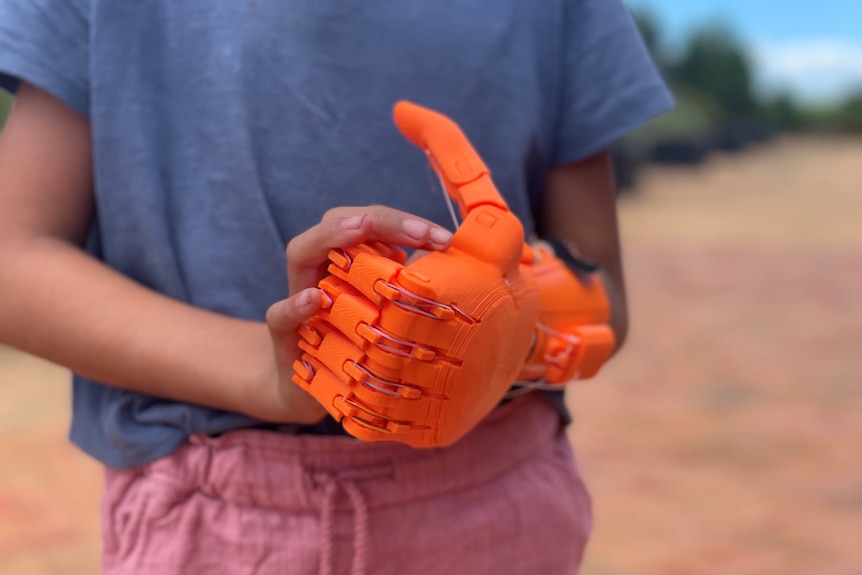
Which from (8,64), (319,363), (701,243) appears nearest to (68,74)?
(8,64)

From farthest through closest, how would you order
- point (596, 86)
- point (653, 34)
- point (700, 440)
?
1. point (653, 34)
2. point (700, 440)
3. point (596, 86)

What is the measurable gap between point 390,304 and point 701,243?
4785 millimetres

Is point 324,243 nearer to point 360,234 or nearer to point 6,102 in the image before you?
point 360,234

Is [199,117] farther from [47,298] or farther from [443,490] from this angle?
[443,490]

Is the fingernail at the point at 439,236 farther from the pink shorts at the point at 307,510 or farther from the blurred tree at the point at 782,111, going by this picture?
the blurred tree at the point at 782,111

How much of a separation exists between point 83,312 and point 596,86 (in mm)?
370

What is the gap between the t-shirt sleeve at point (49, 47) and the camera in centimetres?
50

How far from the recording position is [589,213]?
66cm

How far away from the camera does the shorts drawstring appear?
0.52m

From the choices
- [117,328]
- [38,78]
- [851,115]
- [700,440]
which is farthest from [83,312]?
[851,115]

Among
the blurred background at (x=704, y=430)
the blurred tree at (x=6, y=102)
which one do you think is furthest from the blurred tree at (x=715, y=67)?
the blurred tree at (x=6, y=102)

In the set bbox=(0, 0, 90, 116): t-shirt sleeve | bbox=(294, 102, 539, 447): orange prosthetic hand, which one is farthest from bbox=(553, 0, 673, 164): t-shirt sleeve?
bbox=(0, 0, 90, 116): t-shirt sleeve

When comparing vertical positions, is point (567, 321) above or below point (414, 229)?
below

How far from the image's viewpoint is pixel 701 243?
4918mm
